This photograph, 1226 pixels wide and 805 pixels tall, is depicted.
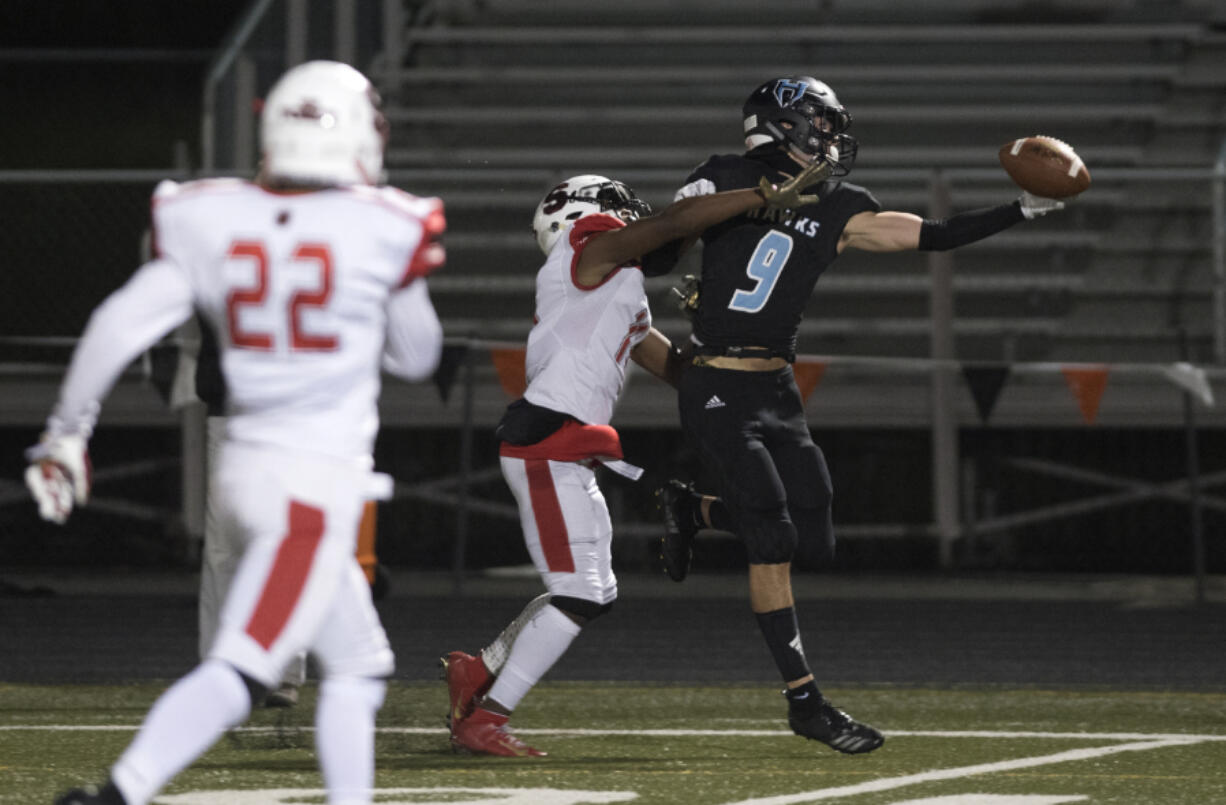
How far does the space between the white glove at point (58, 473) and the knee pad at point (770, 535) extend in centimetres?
268

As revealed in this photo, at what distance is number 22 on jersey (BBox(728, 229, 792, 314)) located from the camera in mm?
6500

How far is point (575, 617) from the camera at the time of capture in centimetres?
635

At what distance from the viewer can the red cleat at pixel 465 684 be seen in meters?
6.42

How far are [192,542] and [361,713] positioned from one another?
30.2 feet

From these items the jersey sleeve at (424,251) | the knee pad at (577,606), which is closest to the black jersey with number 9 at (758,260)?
the knee pad at (577,606)

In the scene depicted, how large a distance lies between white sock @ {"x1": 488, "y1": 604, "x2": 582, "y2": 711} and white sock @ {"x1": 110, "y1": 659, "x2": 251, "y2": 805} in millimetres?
2365

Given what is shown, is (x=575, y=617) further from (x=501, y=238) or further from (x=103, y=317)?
(x=501, y=238)

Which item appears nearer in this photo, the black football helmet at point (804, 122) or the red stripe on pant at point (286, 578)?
the red stripe on pant at point (286, 578)

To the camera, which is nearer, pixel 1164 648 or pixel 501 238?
pixel 1164 648

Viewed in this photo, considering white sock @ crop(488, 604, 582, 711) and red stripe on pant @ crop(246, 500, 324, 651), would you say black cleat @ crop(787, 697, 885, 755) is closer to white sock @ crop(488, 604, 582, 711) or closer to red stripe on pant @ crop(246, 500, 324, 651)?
white sock @ crop(488, 604, 582, 711)

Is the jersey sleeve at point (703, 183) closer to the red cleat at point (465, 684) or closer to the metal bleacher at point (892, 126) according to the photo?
the red cleat at point (465, 684)

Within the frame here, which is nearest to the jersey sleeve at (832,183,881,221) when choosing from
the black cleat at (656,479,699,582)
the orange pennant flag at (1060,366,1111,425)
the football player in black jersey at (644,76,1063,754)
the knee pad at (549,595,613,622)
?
the football player in black jersey at (644,76,1063,754)

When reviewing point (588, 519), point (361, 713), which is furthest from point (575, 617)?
point (361, 713)

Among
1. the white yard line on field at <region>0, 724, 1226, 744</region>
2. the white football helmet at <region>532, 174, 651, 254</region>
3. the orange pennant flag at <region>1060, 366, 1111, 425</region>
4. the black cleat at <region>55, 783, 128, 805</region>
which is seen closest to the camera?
the black cleat at <region>55, 783, 128, 805</region>
